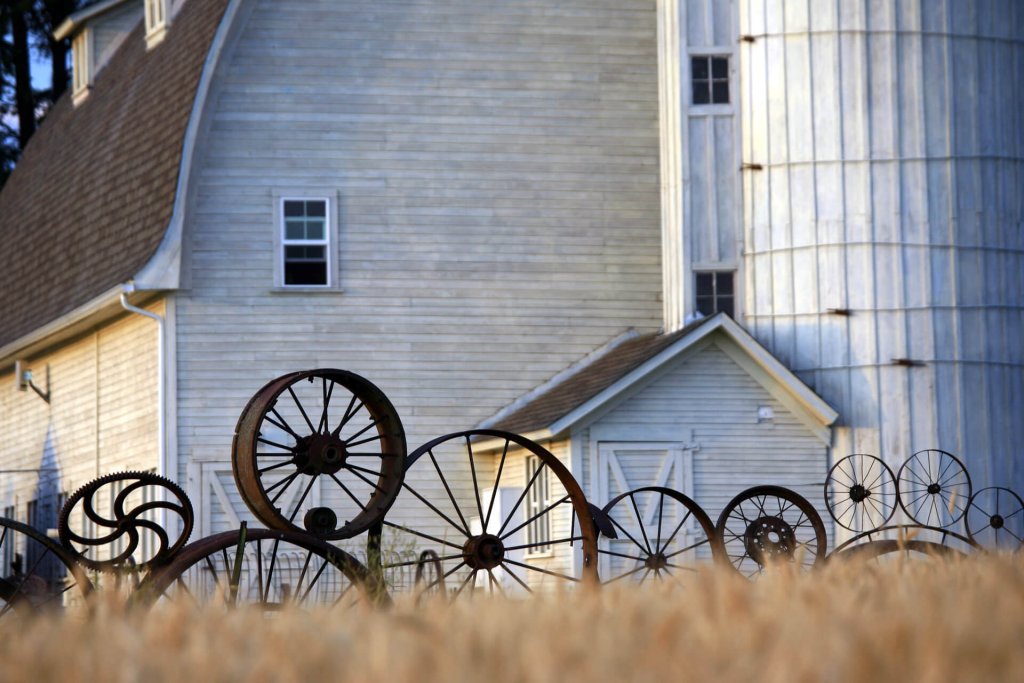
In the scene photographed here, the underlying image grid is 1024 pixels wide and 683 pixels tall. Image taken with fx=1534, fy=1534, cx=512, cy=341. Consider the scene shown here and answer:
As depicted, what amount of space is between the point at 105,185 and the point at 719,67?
858 centimetres

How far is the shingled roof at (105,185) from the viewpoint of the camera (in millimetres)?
19469

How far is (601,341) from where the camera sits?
20.3m

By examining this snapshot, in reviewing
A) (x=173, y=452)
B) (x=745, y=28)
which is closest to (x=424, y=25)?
(x=745, y=28)

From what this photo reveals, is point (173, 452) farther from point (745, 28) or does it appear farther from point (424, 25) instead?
point (745, 28)

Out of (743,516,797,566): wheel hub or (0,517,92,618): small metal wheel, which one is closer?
(0,517,92,618): small metal wheel

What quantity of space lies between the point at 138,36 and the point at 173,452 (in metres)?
8.90

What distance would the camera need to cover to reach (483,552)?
892 cm

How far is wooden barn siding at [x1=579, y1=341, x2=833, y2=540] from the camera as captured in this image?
61.6ft

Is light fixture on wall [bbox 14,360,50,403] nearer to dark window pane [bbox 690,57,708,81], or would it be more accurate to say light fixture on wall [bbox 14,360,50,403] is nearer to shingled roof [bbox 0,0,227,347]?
shingled roof [bbox 0,0,227,347]

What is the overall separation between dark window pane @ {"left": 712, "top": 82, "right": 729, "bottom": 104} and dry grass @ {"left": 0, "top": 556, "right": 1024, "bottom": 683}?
16367 mm

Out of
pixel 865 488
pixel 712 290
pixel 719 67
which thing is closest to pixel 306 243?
pixel 712 290

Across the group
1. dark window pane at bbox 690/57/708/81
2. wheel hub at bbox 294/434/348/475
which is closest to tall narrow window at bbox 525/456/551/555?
dark window pane at bbox 690/57/708/81

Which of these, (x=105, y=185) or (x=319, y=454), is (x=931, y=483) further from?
(x=105, y=185)

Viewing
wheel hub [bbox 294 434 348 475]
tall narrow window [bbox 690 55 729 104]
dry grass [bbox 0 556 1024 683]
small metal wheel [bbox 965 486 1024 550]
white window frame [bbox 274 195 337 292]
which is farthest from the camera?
tall narrow window [bbox 690 55 729 104]
